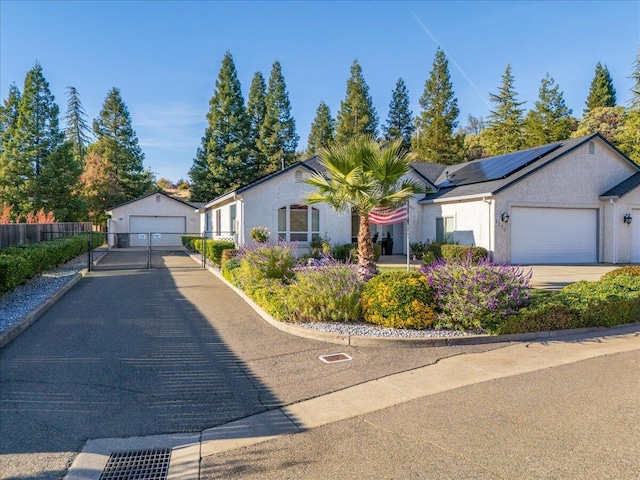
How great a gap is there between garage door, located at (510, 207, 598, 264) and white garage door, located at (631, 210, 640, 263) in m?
1.63

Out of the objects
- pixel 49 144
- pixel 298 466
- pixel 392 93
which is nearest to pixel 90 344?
pixel 298 466

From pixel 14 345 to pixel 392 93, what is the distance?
161ft

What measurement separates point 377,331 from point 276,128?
39138 mm

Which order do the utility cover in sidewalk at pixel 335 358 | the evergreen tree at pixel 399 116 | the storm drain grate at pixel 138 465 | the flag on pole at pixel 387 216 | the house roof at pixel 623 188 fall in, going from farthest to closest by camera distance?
the evergreen tree at pixel 399 116
the house roof at pixel 623 188
the flag on pole at pixel 387 216
the utility cover in sidewalk at pixel 335 358
the storm drain grate at pixel 138 465

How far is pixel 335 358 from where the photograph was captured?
6.34 meters

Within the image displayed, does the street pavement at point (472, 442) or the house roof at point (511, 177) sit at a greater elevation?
the house roof at point (511, 177)

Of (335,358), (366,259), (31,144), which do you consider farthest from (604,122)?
(31,144)

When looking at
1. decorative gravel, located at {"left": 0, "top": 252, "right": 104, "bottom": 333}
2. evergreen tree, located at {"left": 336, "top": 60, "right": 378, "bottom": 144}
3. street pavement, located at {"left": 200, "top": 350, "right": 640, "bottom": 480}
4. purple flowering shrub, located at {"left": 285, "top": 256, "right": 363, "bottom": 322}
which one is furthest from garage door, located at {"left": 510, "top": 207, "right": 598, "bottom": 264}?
evergreen tree, located at {"left": 336, "top": 60, "right": 378, "bottom": 144}

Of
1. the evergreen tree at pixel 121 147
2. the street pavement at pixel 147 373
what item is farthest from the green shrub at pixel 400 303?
the evergreen tree at pixel 121 147

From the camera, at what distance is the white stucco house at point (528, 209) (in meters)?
18.5

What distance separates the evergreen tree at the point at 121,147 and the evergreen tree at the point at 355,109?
844 inches

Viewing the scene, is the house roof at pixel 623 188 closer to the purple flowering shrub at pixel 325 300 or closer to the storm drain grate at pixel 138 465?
the purple flowering shrub at pixel 325 300

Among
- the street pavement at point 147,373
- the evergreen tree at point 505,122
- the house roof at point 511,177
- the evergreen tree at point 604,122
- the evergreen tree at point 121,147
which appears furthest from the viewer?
the evergreen tree at point 505,122

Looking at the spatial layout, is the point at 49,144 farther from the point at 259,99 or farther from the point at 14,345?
the point at 14,345
